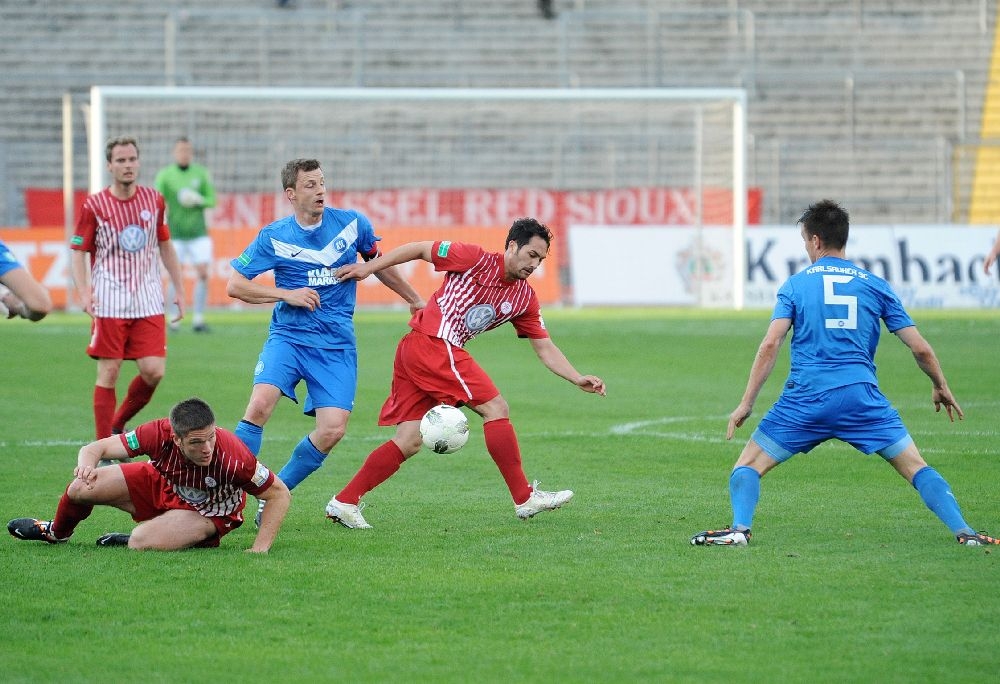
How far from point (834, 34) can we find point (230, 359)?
2054cm

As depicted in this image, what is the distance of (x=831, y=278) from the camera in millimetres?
6812

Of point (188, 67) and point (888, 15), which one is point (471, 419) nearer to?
point (188, 67)

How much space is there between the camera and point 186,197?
19469 mm

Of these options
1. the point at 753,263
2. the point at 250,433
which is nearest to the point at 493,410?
the point at 250,433

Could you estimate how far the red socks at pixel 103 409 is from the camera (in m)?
10.1

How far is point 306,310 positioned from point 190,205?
12.1m

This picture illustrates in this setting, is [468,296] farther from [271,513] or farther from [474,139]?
[474,139]

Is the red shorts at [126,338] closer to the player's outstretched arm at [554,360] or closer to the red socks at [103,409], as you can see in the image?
the red socks at [103,409]

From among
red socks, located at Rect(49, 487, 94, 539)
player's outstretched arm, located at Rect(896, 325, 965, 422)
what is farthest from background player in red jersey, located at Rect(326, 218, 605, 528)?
player's outstretched arm, located at Rect(896, 325, 965, 422)

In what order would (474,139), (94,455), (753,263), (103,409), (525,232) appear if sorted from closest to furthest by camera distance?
1. (94,455)
2. (525,232)
3. (103,409)
4. (753,263)
5. (474,139)

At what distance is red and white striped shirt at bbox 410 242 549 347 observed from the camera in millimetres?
7594

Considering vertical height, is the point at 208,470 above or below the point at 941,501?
above

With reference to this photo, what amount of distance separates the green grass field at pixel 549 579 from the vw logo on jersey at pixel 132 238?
146 centimetres

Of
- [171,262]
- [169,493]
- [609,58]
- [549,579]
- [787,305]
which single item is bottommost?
[549,579]
